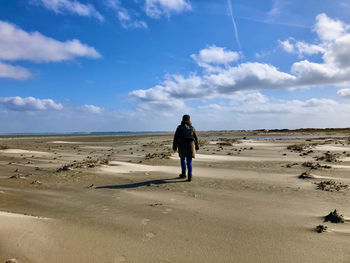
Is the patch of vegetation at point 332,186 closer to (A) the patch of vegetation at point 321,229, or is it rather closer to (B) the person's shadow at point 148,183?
(A) the patch of vegetation at point 321,229

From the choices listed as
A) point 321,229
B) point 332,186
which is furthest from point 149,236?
point 332,186

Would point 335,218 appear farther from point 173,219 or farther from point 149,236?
point 149,236

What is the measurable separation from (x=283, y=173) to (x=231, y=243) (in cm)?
791

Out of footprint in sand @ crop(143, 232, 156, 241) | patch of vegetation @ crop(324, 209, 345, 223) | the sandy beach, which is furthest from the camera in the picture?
patch of vegetation @ crop(324, 209, 345, 223)

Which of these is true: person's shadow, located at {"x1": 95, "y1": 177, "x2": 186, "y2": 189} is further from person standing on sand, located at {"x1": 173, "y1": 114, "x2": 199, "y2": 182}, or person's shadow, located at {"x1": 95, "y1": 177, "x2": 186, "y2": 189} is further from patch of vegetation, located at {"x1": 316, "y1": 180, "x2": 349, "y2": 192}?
patch of vegetation, located at {"x1": 316, "y1": 180, "x2": 349, "y2": 192}

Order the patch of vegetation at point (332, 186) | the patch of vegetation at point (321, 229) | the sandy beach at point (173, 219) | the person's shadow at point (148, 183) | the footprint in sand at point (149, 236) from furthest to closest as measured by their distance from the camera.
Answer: the person's shadow at point (148, 183) → the patch of vegetation at point (332, 186) → the patch of vegetation at point (321, 229) → the footprint in sand at point (149, 236) → the sandy beach at point (173, 219)

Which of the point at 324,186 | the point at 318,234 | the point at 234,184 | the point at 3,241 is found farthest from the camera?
the point at 234,184

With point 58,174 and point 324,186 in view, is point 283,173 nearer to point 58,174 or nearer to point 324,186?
point 324,186

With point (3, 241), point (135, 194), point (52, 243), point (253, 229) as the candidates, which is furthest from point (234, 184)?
point (3, 241)

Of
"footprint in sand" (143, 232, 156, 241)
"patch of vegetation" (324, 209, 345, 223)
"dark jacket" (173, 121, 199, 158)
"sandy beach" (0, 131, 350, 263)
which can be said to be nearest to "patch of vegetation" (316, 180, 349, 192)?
"sandy beach" (0, 131, 350, 263)

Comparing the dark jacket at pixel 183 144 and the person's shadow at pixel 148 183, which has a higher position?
the dark jacket at pixel 183 144

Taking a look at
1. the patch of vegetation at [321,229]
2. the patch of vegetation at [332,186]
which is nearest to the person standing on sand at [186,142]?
the patch of vegetation at [332,186]

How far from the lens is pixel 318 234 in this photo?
166 inches

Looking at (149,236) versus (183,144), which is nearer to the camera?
(149,236)
